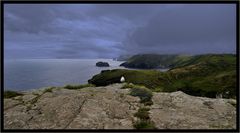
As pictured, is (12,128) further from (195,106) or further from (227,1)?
(227,1)

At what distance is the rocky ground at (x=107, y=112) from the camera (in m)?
6.21

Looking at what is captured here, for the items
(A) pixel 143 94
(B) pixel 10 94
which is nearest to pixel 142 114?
(A) pixel 143 94

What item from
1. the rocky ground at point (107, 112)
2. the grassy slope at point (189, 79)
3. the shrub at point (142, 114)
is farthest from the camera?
the grassy slope at point (189, 79)

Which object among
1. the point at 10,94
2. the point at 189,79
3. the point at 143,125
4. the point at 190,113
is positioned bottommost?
the point at 189,79

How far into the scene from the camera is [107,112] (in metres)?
6.88

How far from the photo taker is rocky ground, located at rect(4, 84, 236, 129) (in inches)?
245

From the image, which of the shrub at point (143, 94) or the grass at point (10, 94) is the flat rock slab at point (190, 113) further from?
the grass at point (10, 94)

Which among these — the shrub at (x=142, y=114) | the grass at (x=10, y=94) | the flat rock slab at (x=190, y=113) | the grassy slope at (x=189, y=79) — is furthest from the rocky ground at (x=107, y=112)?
the grassy slope at (x=189, y=79)

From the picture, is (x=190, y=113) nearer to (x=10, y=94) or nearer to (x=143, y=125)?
(x=143, y=125)

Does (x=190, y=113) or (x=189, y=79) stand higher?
(x=190, y=113)

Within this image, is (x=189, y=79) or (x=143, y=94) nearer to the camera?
(x=143, y=94)

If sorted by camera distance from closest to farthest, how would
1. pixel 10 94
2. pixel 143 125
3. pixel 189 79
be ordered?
pixel 143 125, pixel 10 94, pixel 189 79

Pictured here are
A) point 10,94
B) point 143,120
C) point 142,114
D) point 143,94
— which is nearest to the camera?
point 143,120

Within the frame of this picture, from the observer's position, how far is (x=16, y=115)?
6.83m
